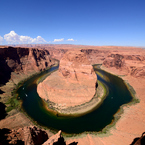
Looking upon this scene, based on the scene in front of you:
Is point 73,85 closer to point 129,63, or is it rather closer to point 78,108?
point 78,108

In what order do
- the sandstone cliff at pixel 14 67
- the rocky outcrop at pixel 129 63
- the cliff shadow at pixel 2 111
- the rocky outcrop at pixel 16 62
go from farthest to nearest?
the rocky outcrop at pixel 129 63 → the rocky outcrop at pixel 16 62 → the sandstone cliff at pixel 14 67 → the cliff shadow at pixel 2 111

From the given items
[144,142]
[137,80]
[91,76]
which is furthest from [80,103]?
[137,80]

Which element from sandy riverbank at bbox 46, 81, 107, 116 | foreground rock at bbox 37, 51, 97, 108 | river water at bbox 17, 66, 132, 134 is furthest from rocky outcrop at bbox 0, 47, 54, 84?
sandy riverbank at bbox 46, 81, 107, 116

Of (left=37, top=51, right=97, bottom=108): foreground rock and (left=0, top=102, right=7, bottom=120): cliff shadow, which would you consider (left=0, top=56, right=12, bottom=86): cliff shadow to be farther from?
(left=37, top=51, right=97, bottom=108): foreground rock

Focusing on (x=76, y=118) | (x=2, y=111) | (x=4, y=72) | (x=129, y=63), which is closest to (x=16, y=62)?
(x=4, y=72)

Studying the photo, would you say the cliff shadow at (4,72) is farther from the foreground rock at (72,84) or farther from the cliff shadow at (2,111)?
the foreground rock at (72,84)

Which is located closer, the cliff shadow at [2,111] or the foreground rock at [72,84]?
the cliff shadow at [2,111]

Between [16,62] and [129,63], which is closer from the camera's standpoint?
[16,62]

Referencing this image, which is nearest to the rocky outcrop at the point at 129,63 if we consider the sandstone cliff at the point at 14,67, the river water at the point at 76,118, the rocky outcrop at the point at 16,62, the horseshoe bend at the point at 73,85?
the horseshoe bend at the point at 73,85

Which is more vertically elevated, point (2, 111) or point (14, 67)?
point (14, 67)

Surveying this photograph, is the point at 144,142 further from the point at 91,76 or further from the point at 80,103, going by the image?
the point at 91,76
